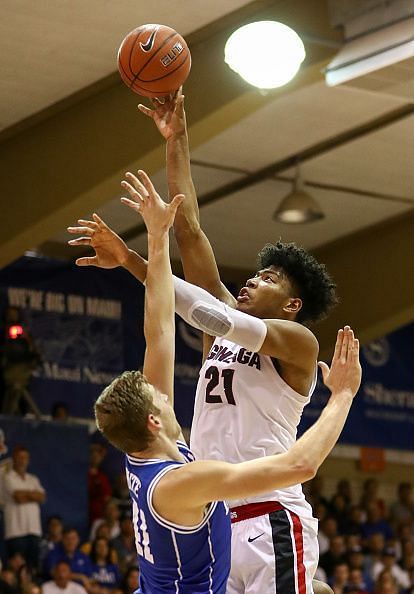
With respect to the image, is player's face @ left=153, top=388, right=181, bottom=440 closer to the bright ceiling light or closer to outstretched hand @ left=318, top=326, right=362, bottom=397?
outstretched hand @ left=318, top=326, right=362, bottom=397

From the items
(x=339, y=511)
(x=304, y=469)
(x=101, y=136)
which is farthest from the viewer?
(x=339, y=511)

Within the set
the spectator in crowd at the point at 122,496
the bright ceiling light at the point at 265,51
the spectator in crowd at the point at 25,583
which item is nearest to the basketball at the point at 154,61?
the bright ceiling light at the point at 265,51

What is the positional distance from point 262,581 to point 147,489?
1125 mm

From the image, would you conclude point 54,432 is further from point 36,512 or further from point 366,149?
point 366,149

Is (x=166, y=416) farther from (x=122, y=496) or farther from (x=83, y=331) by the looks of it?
(x=122, y=496)

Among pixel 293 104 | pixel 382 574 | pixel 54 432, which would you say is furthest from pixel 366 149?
pixel 382 574

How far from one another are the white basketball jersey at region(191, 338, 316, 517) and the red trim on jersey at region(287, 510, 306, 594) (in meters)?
0.05

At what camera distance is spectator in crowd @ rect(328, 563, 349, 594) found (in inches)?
563

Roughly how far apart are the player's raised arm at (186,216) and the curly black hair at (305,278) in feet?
0.84

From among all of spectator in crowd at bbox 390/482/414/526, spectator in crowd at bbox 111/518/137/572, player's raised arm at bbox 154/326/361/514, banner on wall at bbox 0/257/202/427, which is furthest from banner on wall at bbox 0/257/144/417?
player's raised arm at bbox 154/326/361/514

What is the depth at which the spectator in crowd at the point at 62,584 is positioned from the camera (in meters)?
12.0

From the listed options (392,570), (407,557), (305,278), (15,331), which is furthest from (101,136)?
(407,557)

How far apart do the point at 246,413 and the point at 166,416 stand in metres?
1.02

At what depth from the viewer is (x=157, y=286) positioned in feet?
15.7
